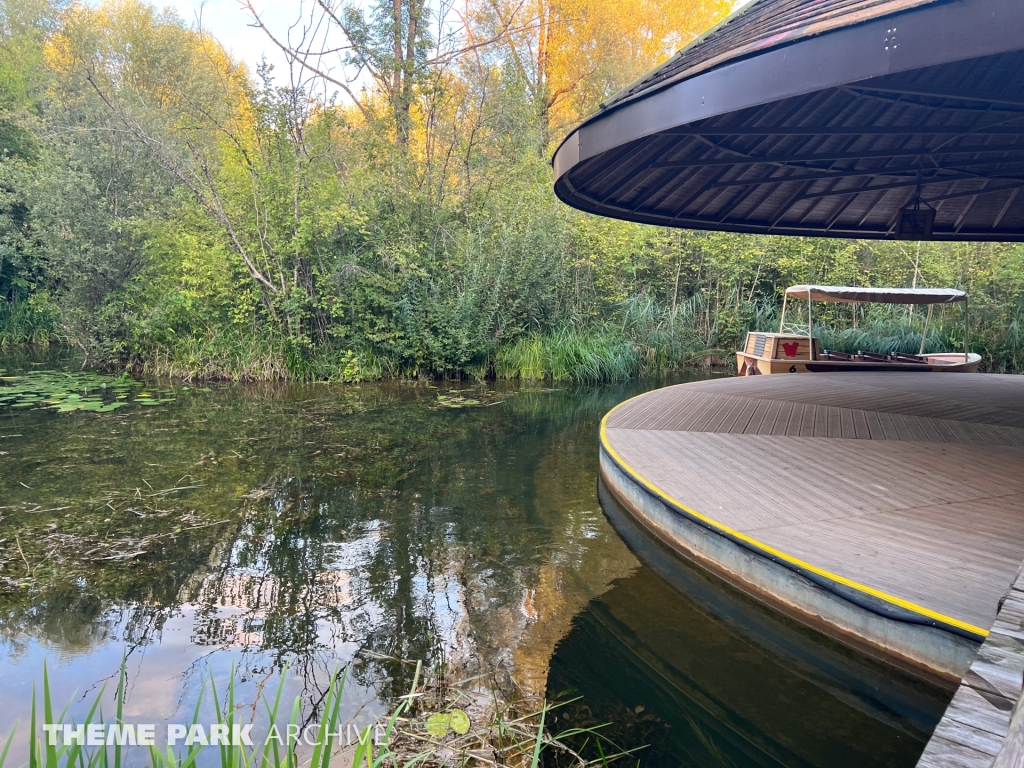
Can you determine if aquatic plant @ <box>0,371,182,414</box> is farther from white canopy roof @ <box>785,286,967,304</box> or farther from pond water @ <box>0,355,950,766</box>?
white canopy roof @ <box>785,286,967,304</box>

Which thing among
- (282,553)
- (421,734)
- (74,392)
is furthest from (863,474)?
(74,392)

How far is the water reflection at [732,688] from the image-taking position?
6.98ft

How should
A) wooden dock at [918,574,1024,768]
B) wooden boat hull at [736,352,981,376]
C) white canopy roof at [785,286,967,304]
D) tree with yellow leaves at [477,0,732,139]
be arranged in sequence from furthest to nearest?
tree with yellow leaves at [477,0,732,139] < wooden boat hull at [736,352,981,376] < white canopy roof at [785,286,967,304] < wooden dock at [918,574,1024,768]

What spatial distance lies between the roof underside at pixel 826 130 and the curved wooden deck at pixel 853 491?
1893mm

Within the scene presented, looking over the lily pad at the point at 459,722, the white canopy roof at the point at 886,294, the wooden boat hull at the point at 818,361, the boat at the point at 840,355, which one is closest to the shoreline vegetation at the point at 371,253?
the wooden boat hull at the point at 818,361

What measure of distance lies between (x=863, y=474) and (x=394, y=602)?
9.77ft

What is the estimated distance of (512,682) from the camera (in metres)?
2.48

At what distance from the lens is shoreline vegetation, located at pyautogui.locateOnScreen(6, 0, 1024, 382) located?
32.6 ft

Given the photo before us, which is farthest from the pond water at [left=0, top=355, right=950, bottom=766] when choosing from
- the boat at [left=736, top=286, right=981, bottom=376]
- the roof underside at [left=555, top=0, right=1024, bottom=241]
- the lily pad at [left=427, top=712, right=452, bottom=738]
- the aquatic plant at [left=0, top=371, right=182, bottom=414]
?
the boat at [left=736, top=286, right=981, bottom=376]

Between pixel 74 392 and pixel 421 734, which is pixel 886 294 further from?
pixel 74 392

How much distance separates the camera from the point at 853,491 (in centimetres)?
369

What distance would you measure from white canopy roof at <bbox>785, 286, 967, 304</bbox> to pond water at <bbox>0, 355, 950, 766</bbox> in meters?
5.73

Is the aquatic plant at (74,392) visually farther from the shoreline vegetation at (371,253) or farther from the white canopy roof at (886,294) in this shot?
the white canopy roof at (886,294)

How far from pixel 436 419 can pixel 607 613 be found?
470cm
